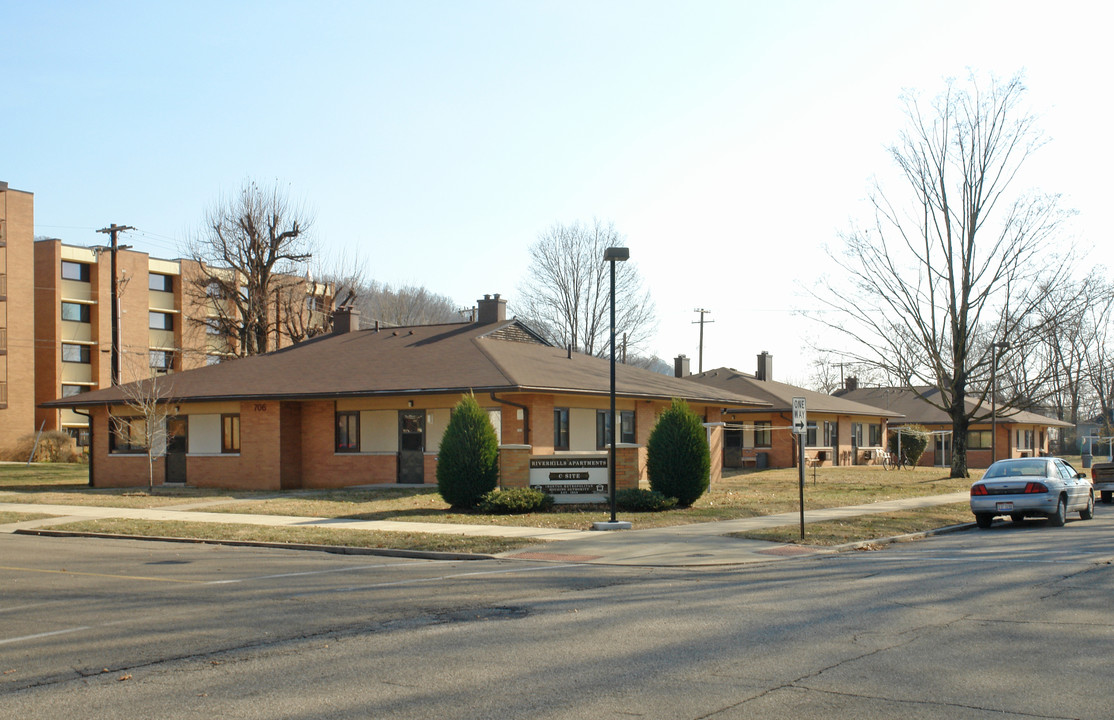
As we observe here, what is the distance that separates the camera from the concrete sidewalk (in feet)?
50.9

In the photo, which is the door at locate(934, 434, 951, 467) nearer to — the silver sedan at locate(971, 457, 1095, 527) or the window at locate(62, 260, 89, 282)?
the silver sedan at locate(971, 457, 1095, 527)

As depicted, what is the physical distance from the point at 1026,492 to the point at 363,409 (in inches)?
728

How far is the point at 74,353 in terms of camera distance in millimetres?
65250

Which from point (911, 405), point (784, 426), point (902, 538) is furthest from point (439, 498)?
point (911, 405)

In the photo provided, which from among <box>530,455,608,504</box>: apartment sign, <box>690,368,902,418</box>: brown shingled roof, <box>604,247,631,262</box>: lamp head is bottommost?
<box>530,455,608,504</box>: apartment sign

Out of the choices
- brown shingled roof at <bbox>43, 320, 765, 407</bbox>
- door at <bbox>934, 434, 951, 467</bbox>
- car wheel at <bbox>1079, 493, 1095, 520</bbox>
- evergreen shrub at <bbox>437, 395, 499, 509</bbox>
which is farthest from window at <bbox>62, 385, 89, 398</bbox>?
car wheel at <bbox>1079, 493, 1095, 520</bbox>

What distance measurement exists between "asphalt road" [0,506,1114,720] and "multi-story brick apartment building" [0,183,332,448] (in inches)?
1585

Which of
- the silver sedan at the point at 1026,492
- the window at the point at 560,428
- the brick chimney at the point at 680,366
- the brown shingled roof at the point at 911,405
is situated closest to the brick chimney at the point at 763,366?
the brick chimney at the point at 680,366

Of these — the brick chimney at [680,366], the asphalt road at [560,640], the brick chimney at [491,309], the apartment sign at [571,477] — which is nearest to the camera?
the asphalt road at [560,640]

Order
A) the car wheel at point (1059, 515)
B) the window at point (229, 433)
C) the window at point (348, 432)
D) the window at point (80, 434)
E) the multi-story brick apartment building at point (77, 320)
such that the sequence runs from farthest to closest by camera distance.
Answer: the window at point (80, 434) → the multi-story brick apartment building at point (77, 320) → the window at point (229, 433) → the window at point (348, 432) → the car wheel at point (1059, 515)

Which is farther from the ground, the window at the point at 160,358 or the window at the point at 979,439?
the window at the point at 160,358

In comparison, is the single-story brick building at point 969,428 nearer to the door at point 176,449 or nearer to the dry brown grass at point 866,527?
the dry brown grass at point 866,527

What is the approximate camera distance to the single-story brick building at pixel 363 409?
2856cm

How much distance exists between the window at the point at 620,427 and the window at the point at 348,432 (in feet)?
25.1
